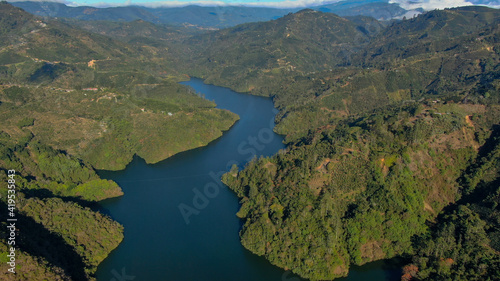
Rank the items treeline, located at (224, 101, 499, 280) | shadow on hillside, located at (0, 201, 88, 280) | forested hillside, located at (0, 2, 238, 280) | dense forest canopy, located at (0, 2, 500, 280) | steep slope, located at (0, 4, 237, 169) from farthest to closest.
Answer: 1. steep slope, located at (0, 4, 237, 169)
2. treeline, located at (224, 101, 499, 280)
3. forested hillside, located at (0, 2, 238, 280)
4. dense forest canopy, located at (0, 2, 500, 280)
5. shadow on hillside, located at (0, 201, 88, 280)

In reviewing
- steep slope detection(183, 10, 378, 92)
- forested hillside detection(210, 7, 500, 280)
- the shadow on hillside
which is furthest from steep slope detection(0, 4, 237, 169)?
steep slope detection(183, 10, 378, 92)

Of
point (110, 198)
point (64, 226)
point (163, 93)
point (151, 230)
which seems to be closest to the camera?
point (64, 226)

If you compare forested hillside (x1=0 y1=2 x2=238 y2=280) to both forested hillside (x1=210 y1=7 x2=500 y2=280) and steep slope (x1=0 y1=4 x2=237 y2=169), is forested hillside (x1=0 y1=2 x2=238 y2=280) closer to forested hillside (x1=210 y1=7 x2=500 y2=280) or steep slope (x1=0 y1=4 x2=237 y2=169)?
steep slope (x1=0 y1=4 x2=237 y2=169)

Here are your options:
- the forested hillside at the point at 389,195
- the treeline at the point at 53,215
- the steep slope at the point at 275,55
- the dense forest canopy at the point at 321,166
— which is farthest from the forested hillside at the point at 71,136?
the steep slope at the point at 275,55

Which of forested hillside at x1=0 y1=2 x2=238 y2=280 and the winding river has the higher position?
forested hillside at x1=0 y1=2 x2=238 y2=280

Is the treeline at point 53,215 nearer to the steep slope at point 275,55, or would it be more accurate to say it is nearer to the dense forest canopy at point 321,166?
the dense forest canopy at point 321,166

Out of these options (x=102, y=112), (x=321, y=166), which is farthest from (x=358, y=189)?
(x=102, y=112)

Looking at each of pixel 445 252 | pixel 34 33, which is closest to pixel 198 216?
pixel 445 252

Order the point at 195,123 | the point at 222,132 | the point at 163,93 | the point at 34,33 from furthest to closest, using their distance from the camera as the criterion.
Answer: the point at 34,33 → the point at 163,93 → the point at 222,132 → the point at 195,123

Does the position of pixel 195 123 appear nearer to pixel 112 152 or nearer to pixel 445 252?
pixel 112 152
